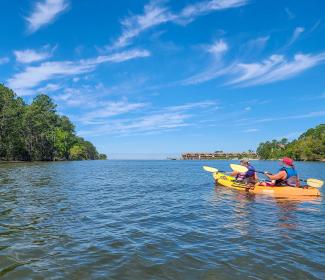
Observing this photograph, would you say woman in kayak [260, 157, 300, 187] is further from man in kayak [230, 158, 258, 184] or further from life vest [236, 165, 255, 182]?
life vest [236, 165, 255, 182]

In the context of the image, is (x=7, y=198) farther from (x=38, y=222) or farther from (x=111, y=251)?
(x=111, y=251)

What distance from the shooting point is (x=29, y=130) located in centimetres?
9694

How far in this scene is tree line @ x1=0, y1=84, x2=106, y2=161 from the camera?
265 feet

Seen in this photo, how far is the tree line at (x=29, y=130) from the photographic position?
8069cm

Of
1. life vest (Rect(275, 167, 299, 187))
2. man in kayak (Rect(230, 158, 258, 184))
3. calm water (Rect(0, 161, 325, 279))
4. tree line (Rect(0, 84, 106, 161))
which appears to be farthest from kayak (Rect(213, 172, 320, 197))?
tree line (Rect(0, 84, 106, 161))

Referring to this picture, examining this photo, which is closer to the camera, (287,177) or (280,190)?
(280,190)

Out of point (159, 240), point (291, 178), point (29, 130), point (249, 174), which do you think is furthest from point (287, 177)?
point (29, 130)

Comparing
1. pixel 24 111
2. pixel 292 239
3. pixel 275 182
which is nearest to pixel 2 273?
pixel 292 239

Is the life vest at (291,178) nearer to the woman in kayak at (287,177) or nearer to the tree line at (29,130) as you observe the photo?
the woman in kayak at (287,177)

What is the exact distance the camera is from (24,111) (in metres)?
91.6

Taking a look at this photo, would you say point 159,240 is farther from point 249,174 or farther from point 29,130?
point 29,130

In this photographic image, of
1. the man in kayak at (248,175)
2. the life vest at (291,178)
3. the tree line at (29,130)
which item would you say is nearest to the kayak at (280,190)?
the man in kayak at (248,175)

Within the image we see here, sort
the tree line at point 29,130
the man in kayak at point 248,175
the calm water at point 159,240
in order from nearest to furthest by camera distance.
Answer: the calm water at point 159,240 → the man in kayak at point 248,175 → the tree line at point 29,130

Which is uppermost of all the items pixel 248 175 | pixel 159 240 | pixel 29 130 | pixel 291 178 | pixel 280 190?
pixel 29 130
